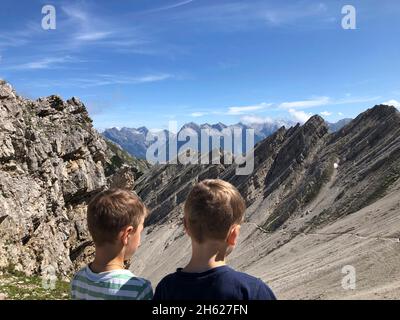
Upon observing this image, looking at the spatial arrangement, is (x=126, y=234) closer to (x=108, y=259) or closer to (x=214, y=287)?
(x=108, y=259)

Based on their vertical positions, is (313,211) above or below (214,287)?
below

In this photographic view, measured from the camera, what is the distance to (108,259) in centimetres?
527

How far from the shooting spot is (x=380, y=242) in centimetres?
5581

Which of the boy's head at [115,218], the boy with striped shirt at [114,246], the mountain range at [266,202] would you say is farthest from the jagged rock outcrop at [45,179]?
the boy's head at [115,218]

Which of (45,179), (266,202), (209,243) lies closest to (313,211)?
(266,202)

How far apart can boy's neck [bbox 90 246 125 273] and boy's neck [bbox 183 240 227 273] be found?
2.92 ft

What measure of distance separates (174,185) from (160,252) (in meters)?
56.2

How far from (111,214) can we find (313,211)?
98764 millimetres

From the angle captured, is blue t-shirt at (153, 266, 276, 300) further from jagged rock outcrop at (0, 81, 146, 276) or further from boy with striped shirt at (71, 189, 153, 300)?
jagged rock outcrop at (0, 81, 146, 276)

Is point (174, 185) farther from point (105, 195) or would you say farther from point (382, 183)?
point (105, 195)

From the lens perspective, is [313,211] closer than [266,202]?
Yes

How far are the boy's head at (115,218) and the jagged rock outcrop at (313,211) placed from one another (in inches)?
1250

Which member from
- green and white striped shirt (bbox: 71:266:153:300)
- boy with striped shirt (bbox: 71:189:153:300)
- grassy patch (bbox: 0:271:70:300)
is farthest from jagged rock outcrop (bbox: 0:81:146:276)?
boy with striped shirt (bbox: 71:189:153:300)

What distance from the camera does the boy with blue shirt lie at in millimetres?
4641
